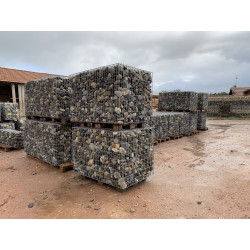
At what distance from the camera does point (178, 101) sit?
1161 cm

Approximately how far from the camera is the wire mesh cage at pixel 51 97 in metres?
5.23

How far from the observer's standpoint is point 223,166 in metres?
5.66

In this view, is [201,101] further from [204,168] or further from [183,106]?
[204,168]

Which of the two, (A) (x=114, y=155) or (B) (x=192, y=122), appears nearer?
(A) (x=114, y=155)

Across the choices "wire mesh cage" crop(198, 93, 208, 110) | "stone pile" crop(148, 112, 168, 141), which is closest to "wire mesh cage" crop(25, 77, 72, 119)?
"stone pile" crop(148, 112, 168, 141)

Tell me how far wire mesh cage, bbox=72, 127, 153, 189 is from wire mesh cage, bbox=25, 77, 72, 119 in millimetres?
1006

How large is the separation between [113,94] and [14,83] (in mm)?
16159

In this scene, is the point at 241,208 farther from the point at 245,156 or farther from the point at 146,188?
the point at 245,156

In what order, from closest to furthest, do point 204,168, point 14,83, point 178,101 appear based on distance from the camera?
point 204,168, point 178,101, point 14,83

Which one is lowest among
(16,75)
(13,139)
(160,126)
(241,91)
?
(13,139)

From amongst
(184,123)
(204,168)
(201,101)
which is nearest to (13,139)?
(204,168)

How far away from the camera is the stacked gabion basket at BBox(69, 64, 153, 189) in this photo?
378 cm

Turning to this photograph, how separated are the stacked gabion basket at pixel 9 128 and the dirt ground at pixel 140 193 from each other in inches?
73.8

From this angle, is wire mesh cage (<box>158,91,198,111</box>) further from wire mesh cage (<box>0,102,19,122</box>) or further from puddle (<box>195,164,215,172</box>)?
wire mesh cage (<box>0,102,19,122</box>)
